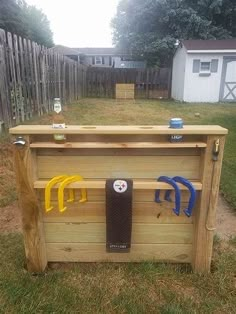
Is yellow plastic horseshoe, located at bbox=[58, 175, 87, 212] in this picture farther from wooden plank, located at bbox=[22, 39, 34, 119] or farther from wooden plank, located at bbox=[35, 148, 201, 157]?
wooden plank, located at bbox=[22, 39, 34, 119]

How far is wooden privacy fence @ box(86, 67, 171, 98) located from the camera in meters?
15.7

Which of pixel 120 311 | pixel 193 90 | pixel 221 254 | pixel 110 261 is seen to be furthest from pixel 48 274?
pixel 193 90

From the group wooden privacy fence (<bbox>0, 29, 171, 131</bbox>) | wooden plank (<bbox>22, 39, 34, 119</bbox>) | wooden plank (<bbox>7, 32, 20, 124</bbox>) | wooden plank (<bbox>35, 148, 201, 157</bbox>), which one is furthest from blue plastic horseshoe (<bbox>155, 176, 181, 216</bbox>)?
wooden plank (<bbox>22, 39, 34, 119</bbox>)

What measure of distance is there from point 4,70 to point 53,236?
143 inches

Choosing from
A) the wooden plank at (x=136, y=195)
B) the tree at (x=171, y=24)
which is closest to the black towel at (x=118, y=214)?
the wooden plank at (x=136, y=195)

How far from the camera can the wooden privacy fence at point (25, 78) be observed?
4.60 meters

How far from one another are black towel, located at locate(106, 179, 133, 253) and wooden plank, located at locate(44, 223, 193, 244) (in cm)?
10

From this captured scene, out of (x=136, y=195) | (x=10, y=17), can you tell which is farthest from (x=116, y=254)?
(x=10, y=17)

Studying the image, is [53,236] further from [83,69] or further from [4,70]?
[83,69]

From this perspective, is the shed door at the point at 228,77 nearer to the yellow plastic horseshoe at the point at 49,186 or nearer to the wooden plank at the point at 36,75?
the wooden plank at the point at 36,75

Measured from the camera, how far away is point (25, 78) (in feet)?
18.2

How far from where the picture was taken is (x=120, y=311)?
1592 mm

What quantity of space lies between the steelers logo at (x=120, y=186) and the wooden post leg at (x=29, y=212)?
1.73ft

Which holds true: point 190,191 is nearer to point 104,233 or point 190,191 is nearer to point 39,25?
point 104,233
